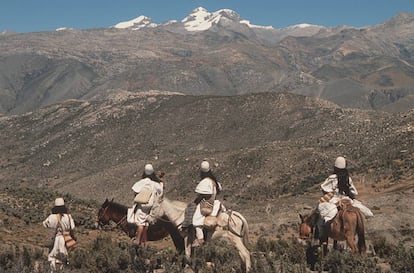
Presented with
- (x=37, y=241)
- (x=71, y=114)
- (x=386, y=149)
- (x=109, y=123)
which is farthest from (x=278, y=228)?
(x=71, y=114)

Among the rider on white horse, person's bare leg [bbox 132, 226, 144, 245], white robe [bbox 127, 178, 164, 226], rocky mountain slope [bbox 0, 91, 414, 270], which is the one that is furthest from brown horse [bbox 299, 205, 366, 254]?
rocky mountain slope [bbox 0, 91, 414, 270]

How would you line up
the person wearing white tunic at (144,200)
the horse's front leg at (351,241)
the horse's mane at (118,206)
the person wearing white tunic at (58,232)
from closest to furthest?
the person wearing white tunic at (58,232), the horse's front leg at (351,241), the person wearing white tunic at (144,200), the horse's mane at (118,206)

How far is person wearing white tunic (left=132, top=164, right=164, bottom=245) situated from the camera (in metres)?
13.8

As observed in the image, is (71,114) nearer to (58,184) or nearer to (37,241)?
(58,184)

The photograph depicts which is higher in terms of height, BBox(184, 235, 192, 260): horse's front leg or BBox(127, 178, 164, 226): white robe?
BBox(127, 178, 164, 226): white robe

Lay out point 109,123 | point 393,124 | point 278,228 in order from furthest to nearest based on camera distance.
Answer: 1. point 109,123
2. point 393,124
3. point 278,228

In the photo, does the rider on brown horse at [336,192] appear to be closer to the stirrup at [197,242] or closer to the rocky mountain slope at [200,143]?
the stirrup at [197,242]

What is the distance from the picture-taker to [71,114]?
375 ft

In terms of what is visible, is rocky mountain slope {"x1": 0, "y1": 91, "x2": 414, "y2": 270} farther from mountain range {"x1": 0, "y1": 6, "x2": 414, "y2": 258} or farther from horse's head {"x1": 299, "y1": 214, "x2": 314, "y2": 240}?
horse's head {"x1": 299, "y1": 214, "x2": 314, "y2": 240}

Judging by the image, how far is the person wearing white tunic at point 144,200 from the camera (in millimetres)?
13766

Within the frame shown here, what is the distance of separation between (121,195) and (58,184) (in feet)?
56.5

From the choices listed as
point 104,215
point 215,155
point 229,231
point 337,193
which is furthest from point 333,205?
point 215,155

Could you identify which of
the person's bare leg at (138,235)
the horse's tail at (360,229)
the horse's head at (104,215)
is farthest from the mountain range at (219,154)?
the horse's tail at (360,229)

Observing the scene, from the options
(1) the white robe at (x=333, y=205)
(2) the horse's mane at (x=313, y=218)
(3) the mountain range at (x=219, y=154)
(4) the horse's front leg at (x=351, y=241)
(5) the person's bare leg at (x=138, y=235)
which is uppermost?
(3) the mountain range at (x=219, y=154)
